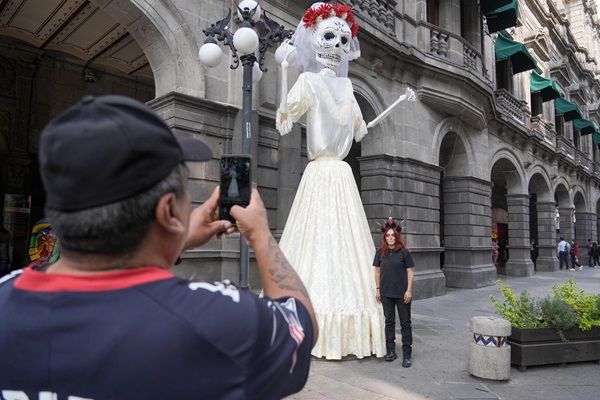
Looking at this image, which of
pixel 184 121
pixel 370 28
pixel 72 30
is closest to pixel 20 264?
pixel 72 30

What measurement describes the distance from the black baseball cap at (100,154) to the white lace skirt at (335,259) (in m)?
4.21

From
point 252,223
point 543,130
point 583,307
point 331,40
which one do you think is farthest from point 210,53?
point 543,130

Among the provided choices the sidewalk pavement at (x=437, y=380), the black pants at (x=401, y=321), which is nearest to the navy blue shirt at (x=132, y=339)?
the sidewalk pavement at (x=437, y=380)

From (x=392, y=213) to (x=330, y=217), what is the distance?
5.11m

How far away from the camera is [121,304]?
0.87 m

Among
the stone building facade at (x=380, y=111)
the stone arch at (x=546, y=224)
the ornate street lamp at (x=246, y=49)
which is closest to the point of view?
the ornate street lamp at (x=246, y=49)

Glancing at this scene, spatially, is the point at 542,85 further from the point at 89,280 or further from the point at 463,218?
the point at 89,280

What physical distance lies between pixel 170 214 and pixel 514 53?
1782 centimetres

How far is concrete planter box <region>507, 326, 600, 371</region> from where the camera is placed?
4848 mm

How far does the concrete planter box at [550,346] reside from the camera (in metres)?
4.85

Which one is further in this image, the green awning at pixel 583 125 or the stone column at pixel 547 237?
the green awning at pixel 583 125

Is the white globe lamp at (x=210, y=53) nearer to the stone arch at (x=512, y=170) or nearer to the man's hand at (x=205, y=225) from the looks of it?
the man's hand at (x=205, y=225)

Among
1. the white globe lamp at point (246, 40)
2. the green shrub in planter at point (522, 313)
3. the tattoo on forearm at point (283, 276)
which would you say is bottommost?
the green shrub in planter at point (522, 313)

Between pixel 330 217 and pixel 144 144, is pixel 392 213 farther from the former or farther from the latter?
pixel 144 144
